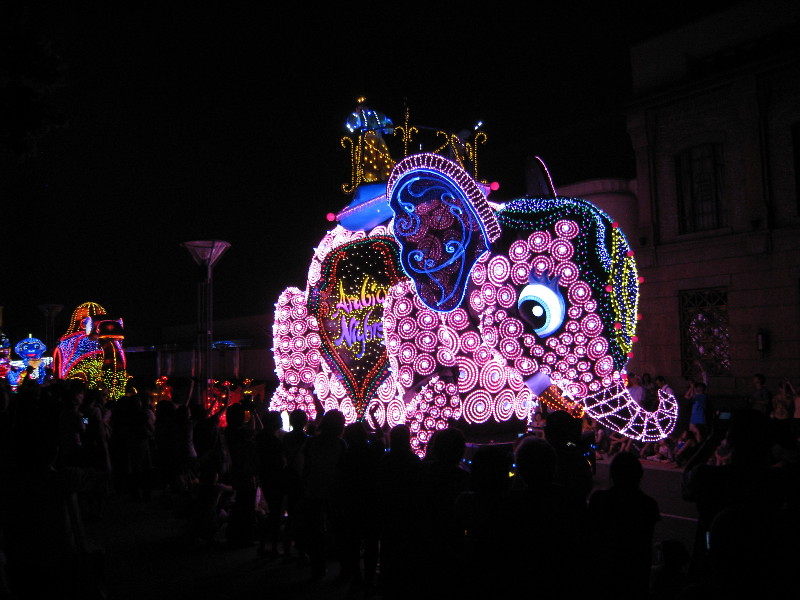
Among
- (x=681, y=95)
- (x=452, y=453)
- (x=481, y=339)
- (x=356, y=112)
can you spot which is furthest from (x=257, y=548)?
(x=681, y=95)

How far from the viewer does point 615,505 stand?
389 centimetres

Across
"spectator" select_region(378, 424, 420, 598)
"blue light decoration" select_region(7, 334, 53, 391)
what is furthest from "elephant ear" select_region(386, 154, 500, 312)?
"blue light decoration" select_region(7, 334, 53, 391)

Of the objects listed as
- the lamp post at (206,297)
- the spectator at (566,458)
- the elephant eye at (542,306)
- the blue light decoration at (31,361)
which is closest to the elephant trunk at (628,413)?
the elephant eye at (542,306)

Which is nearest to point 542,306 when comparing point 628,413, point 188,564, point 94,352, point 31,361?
point 628,413

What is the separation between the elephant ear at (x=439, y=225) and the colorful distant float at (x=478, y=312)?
0.01m

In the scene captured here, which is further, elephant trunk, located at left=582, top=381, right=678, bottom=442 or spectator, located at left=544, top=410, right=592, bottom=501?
elephant trunk, located at left=582, top=381, right=678, bottom=442

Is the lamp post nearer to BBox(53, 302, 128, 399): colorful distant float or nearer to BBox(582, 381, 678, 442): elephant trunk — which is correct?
BBox(582, 381, 678, 442): elephant trunk

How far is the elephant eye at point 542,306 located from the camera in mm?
7980

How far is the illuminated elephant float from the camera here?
7.73m

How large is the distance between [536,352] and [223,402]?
10.1 m

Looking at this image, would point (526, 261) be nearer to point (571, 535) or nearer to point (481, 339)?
point (481, 339)

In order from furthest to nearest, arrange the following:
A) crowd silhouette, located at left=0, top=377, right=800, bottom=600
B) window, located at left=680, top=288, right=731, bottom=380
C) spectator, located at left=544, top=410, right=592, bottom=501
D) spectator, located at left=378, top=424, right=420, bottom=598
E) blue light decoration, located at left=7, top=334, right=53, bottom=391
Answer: blue light decoration, located at left=7, top=334, right=53, bottom=391
window, located at left=680, top=288, right=731, bottom=380
spectator, located at left=544, top=410, right=592, bottom=501
spectator, located at left=378, top=424, right=420, bottom=598
crowd silhouette, located at left=0, top=377, right=800, bottom=600

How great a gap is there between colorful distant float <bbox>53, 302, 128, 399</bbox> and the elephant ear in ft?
45.9

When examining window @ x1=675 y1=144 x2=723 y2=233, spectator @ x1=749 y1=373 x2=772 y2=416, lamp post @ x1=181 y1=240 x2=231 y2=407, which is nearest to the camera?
lamp post @ x1=181 y1=240 x2=231 y2=407
